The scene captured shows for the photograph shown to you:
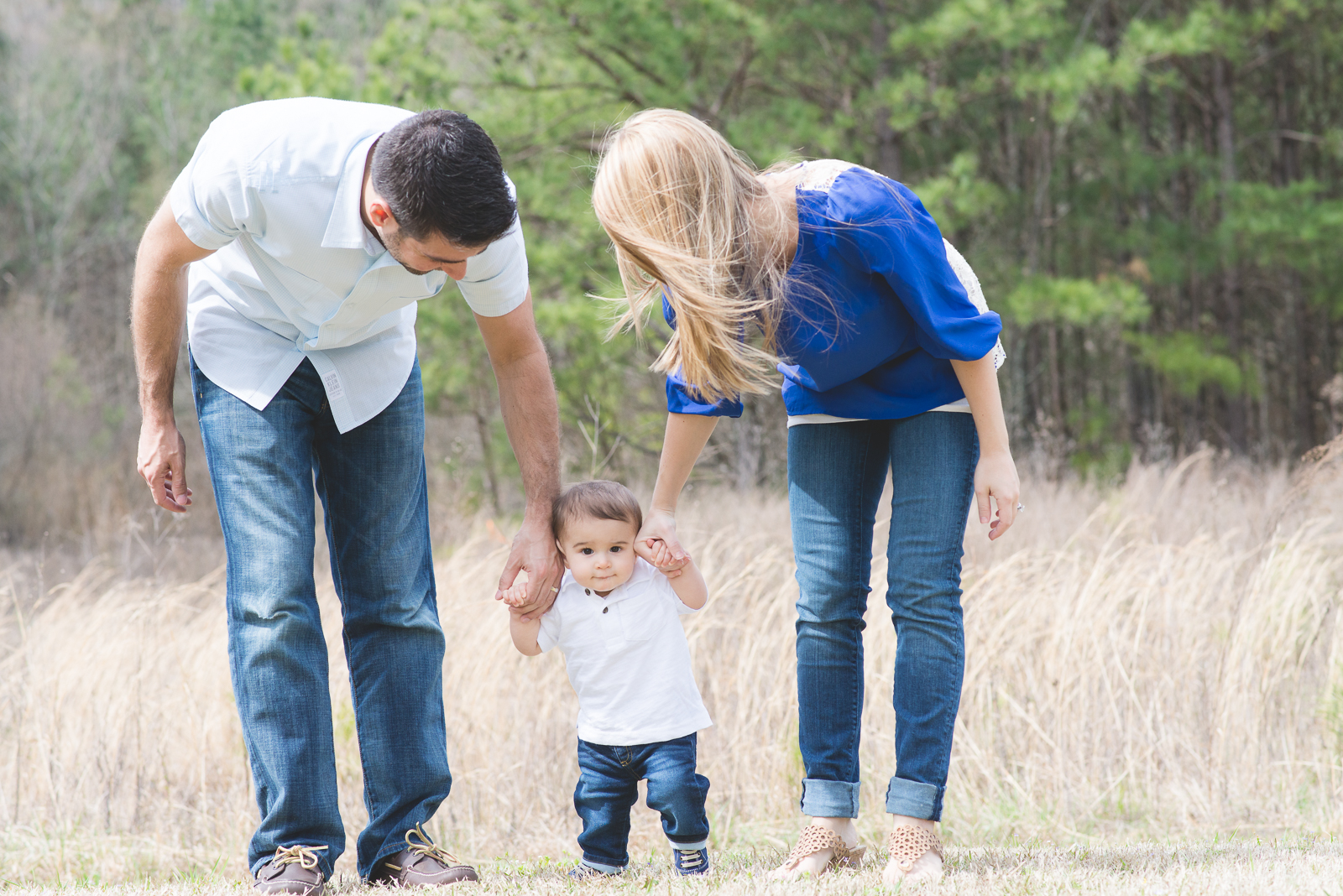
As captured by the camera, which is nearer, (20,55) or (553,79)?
(553,79)

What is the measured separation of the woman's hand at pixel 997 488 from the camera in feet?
7.38

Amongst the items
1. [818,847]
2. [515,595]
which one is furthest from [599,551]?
[818,847]

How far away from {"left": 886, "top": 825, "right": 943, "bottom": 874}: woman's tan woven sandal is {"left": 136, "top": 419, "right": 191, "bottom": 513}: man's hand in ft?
5.13

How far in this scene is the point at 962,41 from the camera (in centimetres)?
1037

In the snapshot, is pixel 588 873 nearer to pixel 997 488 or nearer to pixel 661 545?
pixel 661 545

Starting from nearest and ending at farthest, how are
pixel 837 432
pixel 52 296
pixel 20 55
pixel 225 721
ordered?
1. pixel 837 432
2. pixel 225 721
3. pixel 52 296
4. pixel 20 55

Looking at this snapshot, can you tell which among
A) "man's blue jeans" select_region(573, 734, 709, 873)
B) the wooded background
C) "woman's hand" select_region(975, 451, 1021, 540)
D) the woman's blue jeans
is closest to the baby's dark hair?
the woman's blue jeans

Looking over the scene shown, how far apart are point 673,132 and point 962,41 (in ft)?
30.0

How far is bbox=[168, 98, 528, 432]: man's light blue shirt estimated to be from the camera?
7.18 feet

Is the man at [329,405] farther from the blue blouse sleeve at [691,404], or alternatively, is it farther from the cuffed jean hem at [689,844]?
the cuffed jean hem at [689,844]

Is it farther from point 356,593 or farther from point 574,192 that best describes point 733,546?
point 574,192

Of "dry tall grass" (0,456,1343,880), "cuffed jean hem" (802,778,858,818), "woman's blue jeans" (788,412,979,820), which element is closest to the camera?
"woman's blue jeans" (788,412,979,820)

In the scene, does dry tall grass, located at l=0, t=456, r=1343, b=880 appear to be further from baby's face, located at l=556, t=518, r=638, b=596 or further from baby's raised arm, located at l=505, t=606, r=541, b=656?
baby's face, located at l=556, t=518, r=638, b=596

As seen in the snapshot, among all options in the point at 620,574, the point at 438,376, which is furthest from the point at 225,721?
the point at 438,376
